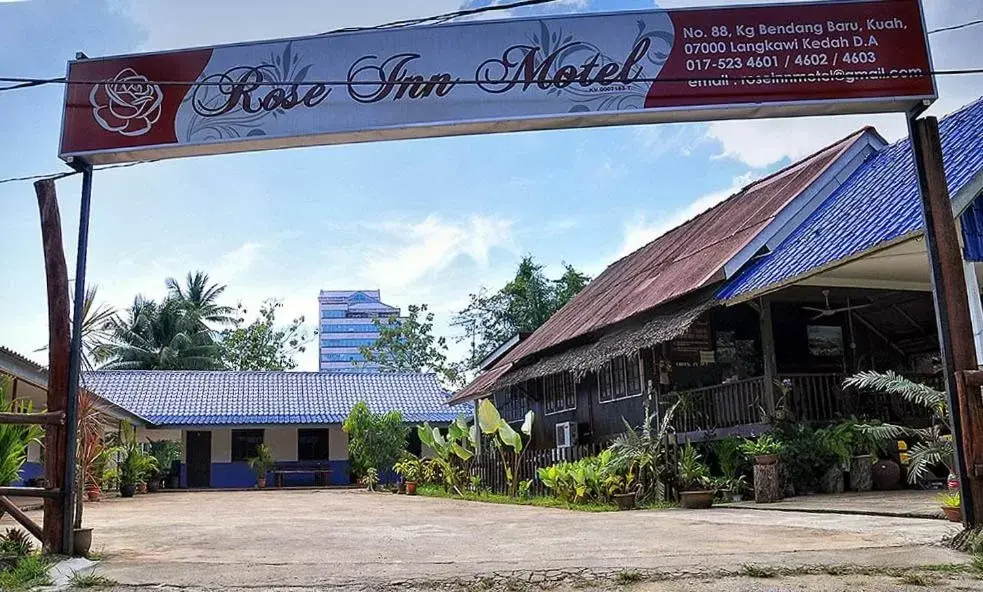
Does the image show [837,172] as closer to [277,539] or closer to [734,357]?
[734,357]

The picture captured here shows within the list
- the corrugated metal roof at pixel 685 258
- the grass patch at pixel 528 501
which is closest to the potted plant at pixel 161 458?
the grass patch at pixel 528 501

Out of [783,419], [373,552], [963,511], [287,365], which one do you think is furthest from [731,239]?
[287,365]

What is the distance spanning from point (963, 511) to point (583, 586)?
2909 millimetres

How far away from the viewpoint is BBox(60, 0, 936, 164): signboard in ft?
22.1

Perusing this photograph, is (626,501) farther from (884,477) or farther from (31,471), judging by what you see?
(31,471)

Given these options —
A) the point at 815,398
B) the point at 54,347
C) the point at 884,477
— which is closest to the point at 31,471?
the point at 54,347

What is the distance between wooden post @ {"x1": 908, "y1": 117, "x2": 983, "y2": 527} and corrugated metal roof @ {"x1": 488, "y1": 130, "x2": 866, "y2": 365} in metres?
5.78

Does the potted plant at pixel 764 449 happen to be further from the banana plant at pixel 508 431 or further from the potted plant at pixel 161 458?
the potted plant at pixel 161 458

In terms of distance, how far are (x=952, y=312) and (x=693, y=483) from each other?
579 centimetres

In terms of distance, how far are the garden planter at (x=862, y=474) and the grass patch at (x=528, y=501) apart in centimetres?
264

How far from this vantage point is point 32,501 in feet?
49.2

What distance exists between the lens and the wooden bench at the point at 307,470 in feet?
91.8

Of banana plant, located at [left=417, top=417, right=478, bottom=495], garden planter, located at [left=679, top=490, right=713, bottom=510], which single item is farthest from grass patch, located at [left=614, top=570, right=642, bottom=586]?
banana plant, located at [left=417, top=417, right=478, bottom=495]

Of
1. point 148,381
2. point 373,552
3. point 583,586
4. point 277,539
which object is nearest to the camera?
point 583,586
